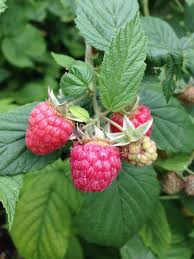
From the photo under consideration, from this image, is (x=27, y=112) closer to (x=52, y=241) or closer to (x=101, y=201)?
(x=101, y=201)

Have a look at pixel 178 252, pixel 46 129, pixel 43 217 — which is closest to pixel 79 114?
pixel 46 129

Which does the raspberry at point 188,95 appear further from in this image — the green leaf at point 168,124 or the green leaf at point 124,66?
the green leaf at point 124,66

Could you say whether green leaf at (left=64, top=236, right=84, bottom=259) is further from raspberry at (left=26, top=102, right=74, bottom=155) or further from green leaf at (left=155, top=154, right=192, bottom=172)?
raspberry at (left=26, top=102, right=74, bottom=155)

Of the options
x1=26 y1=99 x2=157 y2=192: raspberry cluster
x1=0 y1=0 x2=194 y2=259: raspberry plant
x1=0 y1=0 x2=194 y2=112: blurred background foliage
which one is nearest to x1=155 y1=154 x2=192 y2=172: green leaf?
x1=0 y1=0 x2=194 y2=259: raspberry plant

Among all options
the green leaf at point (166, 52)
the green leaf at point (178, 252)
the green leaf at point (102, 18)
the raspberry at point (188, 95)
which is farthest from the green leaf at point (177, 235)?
the green leaf at point (102, 18)

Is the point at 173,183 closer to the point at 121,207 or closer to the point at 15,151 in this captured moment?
the point at 121,207

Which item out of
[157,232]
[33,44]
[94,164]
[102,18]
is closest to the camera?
[94,164]

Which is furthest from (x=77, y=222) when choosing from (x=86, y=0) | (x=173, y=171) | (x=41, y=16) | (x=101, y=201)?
(x=41, y=16)

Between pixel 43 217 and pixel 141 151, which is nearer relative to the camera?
pixel 141 151
